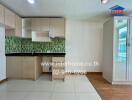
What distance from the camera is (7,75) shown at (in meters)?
4.58

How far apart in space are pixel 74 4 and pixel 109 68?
Answer: 229cm

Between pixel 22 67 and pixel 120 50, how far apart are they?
3.20 meters

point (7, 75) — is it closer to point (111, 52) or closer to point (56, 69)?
point (56, 69)

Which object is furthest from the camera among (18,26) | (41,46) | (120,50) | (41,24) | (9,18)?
(41,46)

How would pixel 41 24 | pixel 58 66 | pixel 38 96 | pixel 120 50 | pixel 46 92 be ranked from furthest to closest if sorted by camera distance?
pixel 41 24
pixel 58 66
pixel 120 50
pixel 46 92
pixel 38 96

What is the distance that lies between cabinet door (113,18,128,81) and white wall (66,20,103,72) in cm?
159

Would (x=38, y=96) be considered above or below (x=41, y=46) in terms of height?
below

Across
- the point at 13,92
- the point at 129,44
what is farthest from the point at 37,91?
the point at 129,44

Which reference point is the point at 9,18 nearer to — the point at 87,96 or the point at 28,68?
the point at 28,68

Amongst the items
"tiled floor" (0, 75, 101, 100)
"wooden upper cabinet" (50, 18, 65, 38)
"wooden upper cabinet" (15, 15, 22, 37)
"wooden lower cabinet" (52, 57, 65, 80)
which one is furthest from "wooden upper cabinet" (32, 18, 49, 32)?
"tiled floor" (0, 75, 101, 100)

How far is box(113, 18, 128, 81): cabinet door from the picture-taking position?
4070 mm

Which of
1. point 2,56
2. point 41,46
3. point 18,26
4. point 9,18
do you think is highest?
point 9,18

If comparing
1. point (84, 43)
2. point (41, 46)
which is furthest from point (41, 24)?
point (84, 43)

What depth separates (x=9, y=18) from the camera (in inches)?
157
